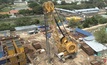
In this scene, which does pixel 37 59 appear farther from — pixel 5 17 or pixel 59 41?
pixel 5 17

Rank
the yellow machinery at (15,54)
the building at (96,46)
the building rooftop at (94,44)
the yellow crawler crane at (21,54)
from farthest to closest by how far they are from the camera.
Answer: the building rooftop at (94,44) → the building at (96,46) → the yellow crawler crane at (21,54) → the yellow machinery at (15,54)

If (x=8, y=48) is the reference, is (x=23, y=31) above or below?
below

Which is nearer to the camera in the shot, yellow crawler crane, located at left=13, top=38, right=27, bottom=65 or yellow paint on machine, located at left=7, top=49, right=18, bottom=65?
yellow paint on machine, located at left=7, top=49, right=18, bottom=65

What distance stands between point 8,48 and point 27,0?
167 feet

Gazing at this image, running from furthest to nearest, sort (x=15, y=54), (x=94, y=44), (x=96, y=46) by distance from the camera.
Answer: (x=94, y=44), (x=96, y=46), (x=15, y=54)

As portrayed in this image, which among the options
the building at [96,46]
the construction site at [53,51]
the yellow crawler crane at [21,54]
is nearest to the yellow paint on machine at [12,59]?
the construction site at [53,51]

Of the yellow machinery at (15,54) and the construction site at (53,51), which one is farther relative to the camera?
the construction site at (53,51)

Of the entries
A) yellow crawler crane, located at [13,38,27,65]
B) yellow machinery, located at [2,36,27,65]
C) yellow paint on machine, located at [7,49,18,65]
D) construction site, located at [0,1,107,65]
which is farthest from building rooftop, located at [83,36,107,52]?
yellow paint on machine, located at [7,49,18,65]

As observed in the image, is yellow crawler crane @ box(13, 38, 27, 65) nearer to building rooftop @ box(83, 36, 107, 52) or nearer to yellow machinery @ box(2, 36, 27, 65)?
yellow machinery @ box(2, 36, 27, 65)

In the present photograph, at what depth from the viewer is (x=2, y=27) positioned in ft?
92.0

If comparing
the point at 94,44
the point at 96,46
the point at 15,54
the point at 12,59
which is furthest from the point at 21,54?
the point at 94,44

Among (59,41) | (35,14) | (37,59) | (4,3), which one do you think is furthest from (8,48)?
(4,3)

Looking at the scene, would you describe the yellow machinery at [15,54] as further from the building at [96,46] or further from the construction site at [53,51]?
the building at [96,46]

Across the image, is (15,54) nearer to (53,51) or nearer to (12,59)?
(12,59)
